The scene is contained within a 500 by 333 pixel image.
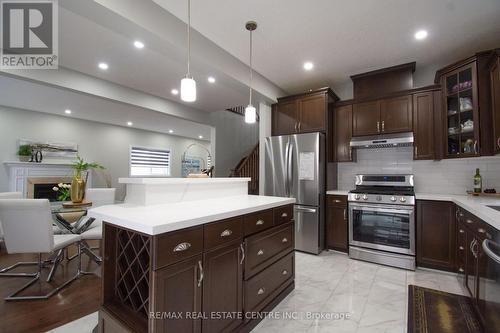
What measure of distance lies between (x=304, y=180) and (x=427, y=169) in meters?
1.78

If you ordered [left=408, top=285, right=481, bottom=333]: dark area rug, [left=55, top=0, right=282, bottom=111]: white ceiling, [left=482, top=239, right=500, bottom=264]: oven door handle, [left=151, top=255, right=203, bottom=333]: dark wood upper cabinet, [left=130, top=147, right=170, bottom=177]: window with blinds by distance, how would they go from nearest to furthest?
[left=151, top=255, right=203, bottom=333]: dark wood upper cabinet < [left=482, top=239, right=500, bottom=264]: oven door handle < [left=408, top=285, right=481, bottom=333]: dark area rug < [left=55, top=0, right=282, bottom=111]: white ceiling < [left=130, top=147, right=170, bottom=177]: window with blinds

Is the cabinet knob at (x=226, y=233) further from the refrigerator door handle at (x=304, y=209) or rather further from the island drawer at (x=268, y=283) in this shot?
the refrigerator door handle at (x=304, y=209)

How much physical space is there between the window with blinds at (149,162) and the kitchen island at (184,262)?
6.86 m

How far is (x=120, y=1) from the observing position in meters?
1.92

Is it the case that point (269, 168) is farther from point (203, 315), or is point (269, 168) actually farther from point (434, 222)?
point (203, 315)

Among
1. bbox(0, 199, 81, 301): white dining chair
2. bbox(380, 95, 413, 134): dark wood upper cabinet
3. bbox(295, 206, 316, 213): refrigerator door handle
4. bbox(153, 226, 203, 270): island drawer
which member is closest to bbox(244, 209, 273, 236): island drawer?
bbox(153, 226, 203, 270): island drawer

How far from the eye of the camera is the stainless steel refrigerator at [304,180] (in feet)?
11.6

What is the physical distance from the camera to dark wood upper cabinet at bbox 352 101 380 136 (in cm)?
348

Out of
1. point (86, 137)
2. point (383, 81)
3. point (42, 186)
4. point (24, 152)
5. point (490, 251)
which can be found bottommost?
point (490, 251)

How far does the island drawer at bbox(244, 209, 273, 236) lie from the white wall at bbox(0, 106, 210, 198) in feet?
22.1

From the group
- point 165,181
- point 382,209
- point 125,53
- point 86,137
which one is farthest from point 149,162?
point 382,209

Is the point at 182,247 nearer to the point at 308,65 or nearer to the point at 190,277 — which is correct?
the point at 190,277

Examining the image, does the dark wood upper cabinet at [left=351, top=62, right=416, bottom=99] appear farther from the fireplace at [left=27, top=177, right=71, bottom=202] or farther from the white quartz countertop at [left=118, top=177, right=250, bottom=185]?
the fireplace at [left=27, top=177, right=71, bottom=202]

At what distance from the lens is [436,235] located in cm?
287
